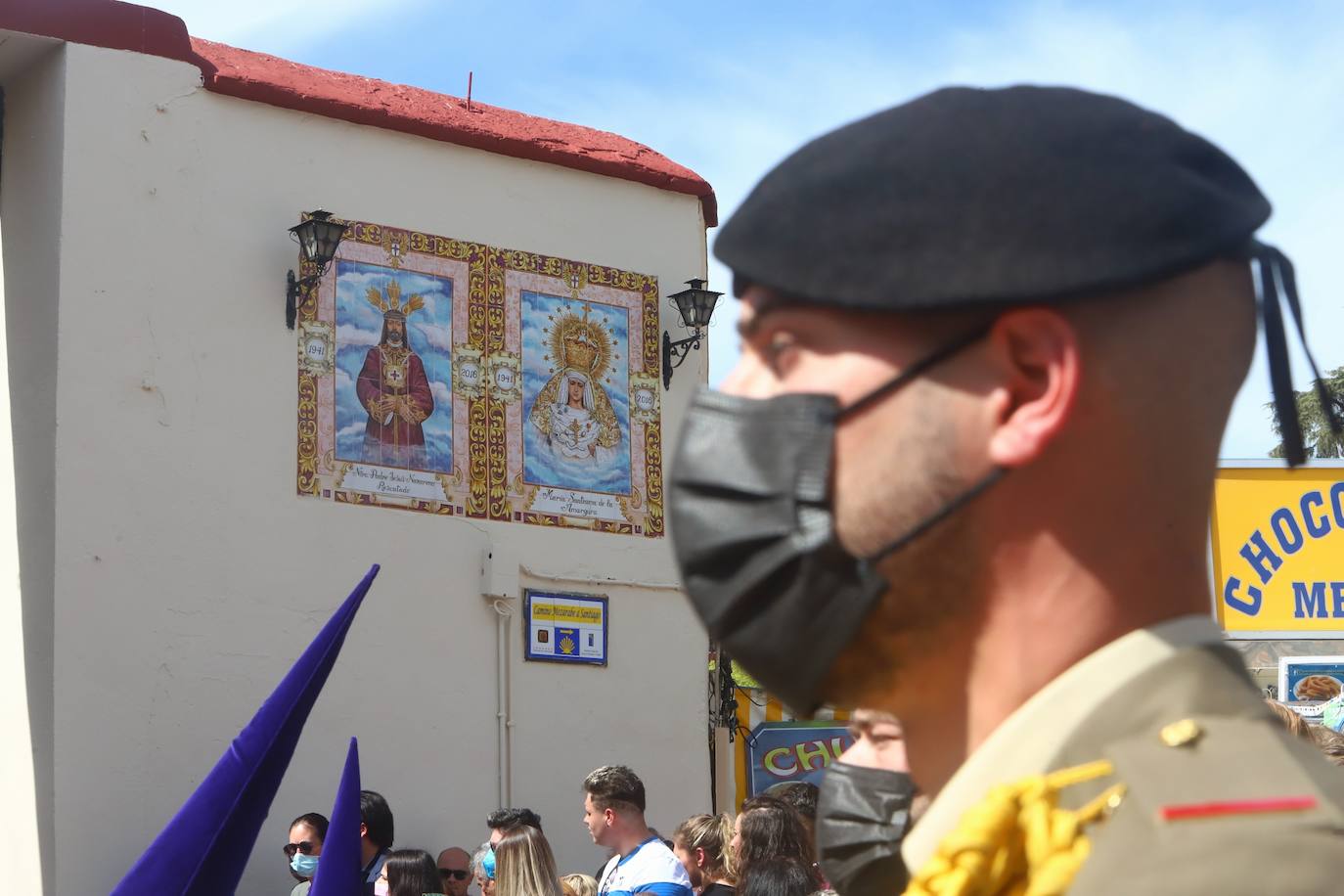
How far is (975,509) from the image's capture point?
133cm

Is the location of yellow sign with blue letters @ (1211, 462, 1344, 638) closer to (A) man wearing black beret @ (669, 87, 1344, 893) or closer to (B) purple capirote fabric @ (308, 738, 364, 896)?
(B) purple capirote fabric @ (308, 738, 364, 896)

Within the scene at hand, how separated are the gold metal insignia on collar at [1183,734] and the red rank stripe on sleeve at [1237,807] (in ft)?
0.24

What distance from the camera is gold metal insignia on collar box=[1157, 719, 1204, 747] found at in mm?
1232

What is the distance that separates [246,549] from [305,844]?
165 centimetres

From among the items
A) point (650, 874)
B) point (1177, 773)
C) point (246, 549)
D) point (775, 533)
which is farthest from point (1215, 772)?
point (246, 549)

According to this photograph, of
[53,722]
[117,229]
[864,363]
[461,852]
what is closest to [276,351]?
[117,229]

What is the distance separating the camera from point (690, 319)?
10.8 meters

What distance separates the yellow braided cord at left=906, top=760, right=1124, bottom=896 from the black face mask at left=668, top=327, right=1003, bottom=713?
192 mm

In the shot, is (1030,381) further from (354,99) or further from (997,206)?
(354,99)

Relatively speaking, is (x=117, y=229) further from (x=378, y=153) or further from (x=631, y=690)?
(x=631, y=690)

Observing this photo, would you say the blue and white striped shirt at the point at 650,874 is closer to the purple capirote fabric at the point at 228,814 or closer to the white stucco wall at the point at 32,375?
the purple capirote fabric at the point at 228,814

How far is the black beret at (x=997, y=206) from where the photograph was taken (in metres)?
1.32

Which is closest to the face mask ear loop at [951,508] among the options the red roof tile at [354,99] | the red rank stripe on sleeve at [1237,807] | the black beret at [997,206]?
the black beret at [997,206]

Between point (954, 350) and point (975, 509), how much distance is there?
124 mm
